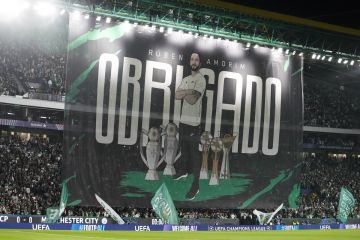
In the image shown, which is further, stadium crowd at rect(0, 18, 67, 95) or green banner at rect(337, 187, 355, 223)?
stadium crowd at rect(0, 18, 67, 95)

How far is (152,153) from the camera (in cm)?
2025

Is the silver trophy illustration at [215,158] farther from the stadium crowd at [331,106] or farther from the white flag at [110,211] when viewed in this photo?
the stadium crowd at [331,106]

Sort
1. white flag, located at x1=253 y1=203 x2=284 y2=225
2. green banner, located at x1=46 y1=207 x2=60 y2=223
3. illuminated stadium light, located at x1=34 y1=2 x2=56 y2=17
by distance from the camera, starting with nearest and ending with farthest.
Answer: illuminated stadium light, located at x1=34 y1=2 x2=56 y2=17
green banner, located at x1=46 y1=207 x2=60 y2=223
white flag, located at x1=253 y1=203 x2=284 y2=225

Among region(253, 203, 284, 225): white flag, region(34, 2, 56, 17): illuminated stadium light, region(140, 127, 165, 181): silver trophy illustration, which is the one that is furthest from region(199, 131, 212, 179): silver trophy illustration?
region(34, 2, 56, 17): illuminated stadium light

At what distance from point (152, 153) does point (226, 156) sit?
10.3 feet

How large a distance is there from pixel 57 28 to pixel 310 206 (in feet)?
57.6

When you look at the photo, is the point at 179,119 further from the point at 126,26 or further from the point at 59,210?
the point at 59,210

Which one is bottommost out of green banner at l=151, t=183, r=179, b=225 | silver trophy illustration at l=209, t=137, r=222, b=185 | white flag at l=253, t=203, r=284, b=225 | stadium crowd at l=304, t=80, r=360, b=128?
white flag at l=253, t=203, r=284, b=225

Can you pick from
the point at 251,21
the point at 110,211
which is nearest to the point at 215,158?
the point at 110,211

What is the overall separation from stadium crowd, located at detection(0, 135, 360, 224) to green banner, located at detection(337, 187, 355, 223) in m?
2.45

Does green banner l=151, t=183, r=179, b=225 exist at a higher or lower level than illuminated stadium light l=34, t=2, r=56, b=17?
Answer: lower

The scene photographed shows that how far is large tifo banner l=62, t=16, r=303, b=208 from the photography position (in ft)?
62.3

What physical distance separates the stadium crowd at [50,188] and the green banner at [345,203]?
8.05 feet

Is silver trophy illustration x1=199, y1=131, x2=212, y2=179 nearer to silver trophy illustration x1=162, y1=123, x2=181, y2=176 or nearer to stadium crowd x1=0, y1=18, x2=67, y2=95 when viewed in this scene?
silver trophy illustration x1=162, y1=123, x2=181, y2=176
